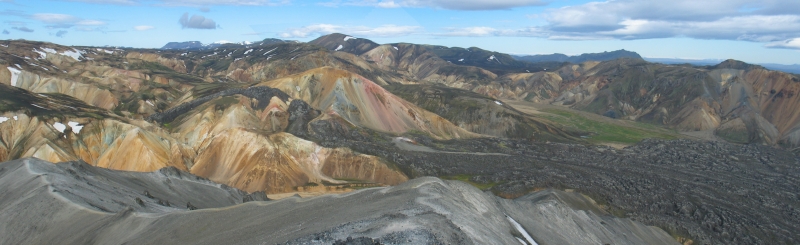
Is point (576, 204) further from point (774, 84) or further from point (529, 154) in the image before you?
point (774, 84)

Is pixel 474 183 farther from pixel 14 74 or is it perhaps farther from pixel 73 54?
pixel 73 54

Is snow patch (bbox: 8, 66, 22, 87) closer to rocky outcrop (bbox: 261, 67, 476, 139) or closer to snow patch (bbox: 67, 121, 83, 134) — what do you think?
rocky outcrop (bbox: 261, 67, 476, 139)

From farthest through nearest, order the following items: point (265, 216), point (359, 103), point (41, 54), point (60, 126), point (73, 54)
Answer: point (73, 54) → point (41, 54) → point (359, 103) → point (60, 126) → point (265, 216)

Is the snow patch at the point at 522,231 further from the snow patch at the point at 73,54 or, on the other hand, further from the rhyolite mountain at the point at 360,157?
the snow patch at the point at 73,54

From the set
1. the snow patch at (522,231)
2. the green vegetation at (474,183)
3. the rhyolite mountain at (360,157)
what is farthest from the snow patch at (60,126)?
the snow patch at (522,231)

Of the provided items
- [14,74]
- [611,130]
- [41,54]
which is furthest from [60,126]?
[611,130]

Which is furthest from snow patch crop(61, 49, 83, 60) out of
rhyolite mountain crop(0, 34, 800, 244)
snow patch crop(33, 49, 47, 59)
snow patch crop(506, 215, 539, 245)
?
snow patch crop(506, 215, 539, 245)

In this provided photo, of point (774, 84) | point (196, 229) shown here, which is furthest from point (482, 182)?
point (774, 84)
